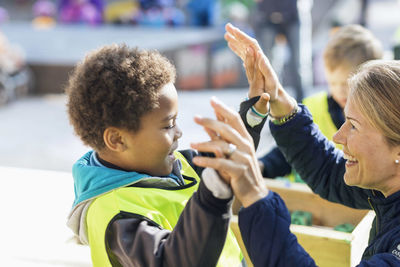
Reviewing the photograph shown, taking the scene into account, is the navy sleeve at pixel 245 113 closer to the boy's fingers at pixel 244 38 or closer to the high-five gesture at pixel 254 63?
the high-five gesture at pixel 254 63

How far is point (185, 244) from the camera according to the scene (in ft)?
4.31

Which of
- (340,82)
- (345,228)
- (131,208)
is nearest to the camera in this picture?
(131,208)

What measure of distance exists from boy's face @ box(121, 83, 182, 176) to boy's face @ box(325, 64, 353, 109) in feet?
5.02

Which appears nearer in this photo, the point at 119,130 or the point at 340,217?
the point at 119,130

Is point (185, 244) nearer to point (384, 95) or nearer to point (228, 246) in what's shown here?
point (228, 246)

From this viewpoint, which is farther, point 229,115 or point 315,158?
point 315,158

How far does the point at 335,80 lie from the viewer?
2.98 metres

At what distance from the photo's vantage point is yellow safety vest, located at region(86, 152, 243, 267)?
1.47 m

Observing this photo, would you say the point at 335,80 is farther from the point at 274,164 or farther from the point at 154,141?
the point at 154,141

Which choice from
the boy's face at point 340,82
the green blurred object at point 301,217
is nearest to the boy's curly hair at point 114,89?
the green blurred object at point 301,217

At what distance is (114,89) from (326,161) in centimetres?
96

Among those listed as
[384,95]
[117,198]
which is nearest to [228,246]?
[117,198]

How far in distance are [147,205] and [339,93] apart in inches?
67.5

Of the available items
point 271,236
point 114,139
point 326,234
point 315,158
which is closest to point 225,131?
point 271,236
